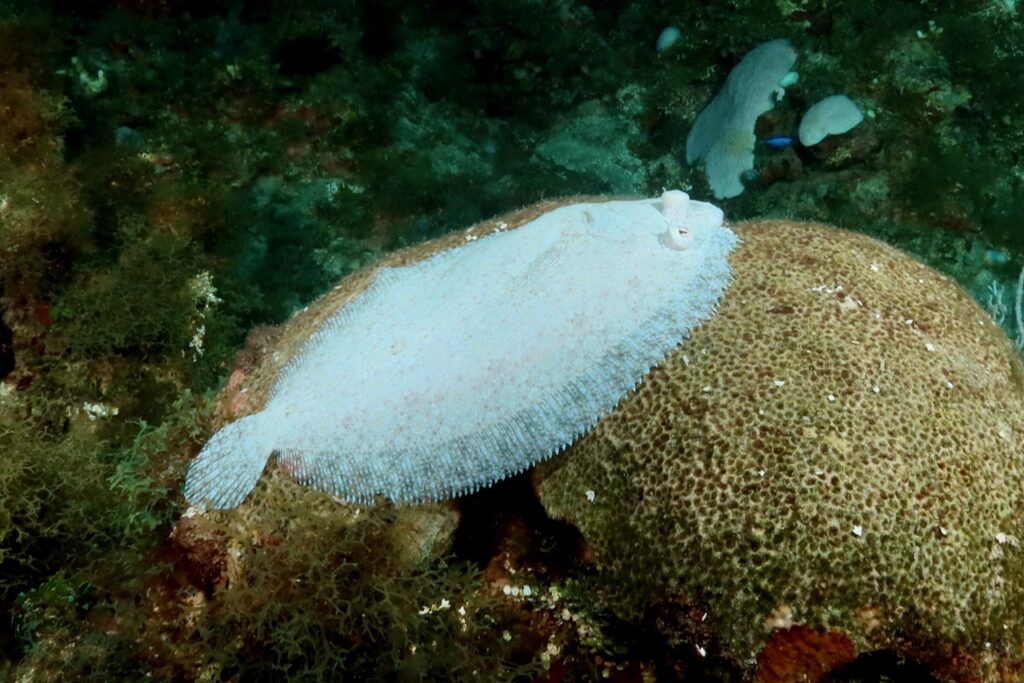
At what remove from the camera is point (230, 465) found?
276cm

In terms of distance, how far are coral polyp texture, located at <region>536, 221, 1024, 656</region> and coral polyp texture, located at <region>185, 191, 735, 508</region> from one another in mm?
204

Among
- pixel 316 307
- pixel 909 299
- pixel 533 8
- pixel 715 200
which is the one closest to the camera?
pixel 909 299

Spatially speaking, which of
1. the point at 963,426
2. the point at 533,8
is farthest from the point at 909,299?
the point at 533,8

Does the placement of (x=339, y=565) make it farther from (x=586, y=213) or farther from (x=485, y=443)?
(x=586, y=213)

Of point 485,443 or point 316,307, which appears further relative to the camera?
point 316,307

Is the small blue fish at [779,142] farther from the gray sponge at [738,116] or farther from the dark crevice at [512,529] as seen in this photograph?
the dark crevice at [512,529]

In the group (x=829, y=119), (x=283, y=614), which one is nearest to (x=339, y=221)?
(x=283, y=614)

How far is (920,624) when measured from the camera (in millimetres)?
2389

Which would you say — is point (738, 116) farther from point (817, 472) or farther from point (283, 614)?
point (283, 614)

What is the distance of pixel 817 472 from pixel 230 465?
8.03 feet

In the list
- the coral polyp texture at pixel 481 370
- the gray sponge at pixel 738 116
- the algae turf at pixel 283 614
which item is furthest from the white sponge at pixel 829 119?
the algae turf at pixel 283 614

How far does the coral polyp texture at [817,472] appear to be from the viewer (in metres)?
2.42

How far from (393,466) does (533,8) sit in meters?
6.14

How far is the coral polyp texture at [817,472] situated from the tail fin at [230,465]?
1245mm
